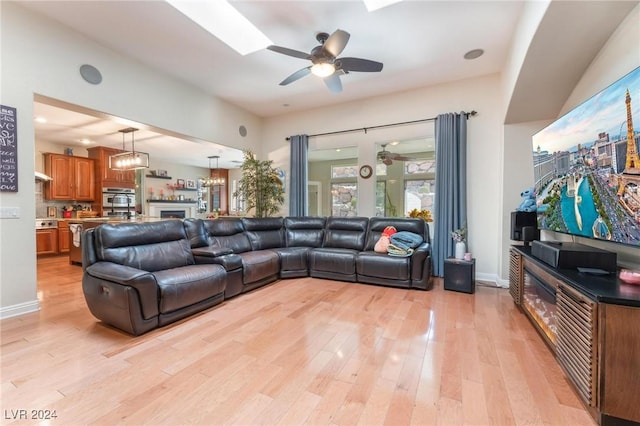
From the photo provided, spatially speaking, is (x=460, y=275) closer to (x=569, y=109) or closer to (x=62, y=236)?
(x=569, y=109)

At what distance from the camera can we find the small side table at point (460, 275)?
3.39 metres

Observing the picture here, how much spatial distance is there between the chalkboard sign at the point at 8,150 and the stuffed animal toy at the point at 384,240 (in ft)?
13.4

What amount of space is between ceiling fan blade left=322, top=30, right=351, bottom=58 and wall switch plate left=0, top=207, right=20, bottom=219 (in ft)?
11.1

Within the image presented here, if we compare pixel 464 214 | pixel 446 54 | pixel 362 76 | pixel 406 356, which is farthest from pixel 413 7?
pixel 406 356

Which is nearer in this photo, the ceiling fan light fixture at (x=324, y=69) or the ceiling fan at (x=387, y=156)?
the ceiling fan light fixture at (x=324, y=69)

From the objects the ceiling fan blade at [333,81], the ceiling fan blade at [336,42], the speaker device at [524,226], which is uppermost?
the ceiling fan blade at [336,42]

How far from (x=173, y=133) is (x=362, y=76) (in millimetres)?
2947

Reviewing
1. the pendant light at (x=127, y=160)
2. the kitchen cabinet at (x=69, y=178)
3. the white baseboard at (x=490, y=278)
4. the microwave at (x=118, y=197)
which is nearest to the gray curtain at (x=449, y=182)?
the white baseboard at (x=490, y=278)

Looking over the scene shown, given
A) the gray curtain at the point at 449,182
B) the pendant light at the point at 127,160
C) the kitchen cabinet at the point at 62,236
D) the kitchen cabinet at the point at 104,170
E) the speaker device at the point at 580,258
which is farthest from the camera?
the kitchen cabinet at the point at 104,170

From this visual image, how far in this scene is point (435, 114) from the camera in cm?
433

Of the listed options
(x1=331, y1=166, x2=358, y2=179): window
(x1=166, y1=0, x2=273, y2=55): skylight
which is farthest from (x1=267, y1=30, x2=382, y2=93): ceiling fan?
(x1=331, y1=166, x2=358, y2=179): window

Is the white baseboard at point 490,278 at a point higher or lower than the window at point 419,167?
lower

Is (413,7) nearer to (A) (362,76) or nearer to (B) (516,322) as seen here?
(A) (362,76)

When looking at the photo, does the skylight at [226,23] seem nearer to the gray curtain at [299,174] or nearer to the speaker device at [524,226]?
the gray curtain at [299,174]
